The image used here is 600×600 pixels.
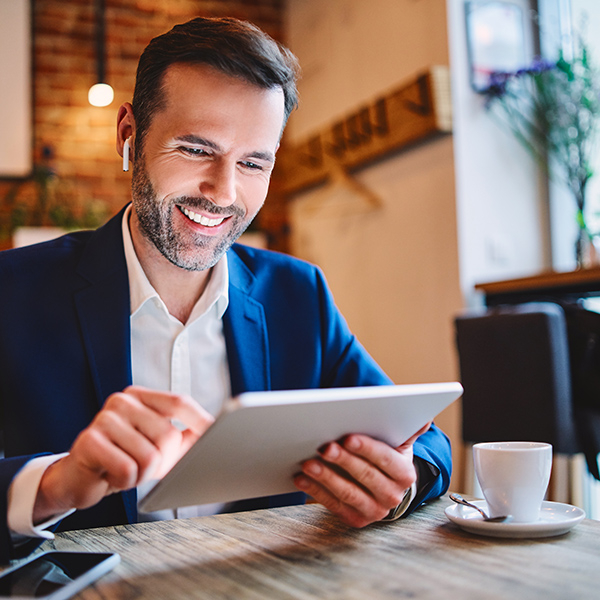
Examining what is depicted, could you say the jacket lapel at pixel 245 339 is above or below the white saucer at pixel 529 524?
above

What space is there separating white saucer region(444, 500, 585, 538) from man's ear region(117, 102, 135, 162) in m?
0.93

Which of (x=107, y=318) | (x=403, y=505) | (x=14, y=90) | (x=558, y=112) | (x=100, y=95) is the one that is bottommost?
(x=403, y=505)

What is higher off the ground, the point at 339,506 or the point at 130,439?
the point at 130,439

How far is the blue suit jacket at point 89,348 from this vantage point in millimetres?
1153

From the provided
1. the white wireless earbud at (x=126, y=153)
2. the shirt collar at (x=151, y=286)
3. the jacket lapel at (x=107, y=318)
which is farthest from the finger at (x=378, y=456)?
the white wireless earbud at (x=126, y=153)

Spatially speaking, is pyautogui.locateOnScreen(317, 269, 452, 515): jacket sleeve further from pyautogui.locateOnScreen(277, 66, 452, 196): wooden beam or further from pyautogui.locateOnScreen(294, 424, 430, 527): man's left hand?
pyautogui.locateOnScreen(277, 66, 452, 196): wooden beam

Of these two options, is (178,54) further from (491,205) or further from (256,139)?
(491,205)

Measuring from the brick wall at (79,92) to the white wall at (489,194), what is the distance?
212 centimetres

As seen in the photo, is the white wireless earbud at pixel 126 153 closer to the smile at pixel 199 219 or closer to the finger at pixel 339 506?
the smile at pixel 199 219

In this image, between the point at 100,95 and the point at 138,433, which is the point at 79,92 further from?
the point at 138,433

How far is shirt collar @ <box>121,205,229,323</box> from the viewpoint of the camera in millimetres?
1268

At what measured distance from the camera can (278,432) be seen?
68 cm

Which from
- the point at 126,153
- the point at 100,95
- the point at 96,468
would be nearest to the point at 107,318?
the point at 126,153

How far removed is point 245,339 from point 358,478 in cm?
57
